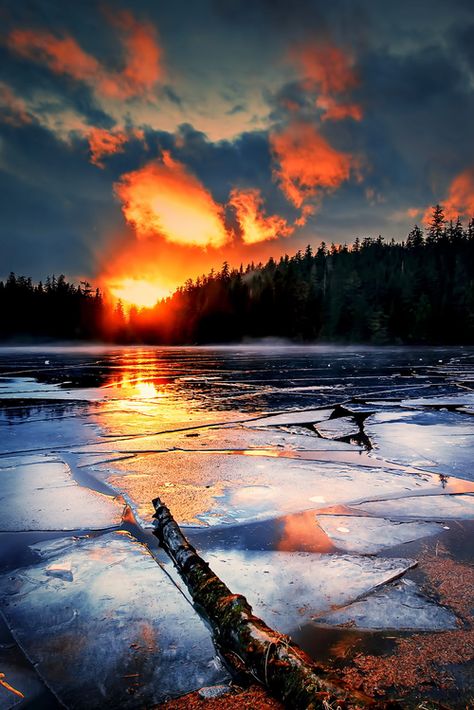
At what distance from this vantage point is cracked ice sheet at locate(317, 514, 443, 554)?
2.87m

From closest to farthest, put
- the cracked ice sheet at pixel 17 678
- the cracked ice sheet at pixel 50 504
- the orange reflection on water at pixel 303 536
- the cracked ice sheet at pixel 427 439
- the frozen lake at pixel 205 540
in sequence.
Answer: the cracked ice sheet at pixel 17 678 → the frozen lake at pixel 205 540 → the orange reflection on water at pixel 303 536 → the cracked ice sheet at pixel 50 504 → the cracked ice sheet at pixel 427 439

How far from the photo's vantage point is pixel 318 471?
4484 mm

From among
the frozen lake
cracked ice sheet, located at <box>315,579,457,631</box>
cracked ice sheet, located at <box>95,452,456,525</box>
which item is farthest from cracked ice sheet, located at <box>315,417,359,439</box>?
cracked ice sheet, located at <box>315,579,457,631</box>

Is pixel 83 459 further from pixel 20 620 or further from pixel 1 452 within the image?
pixel 20 620

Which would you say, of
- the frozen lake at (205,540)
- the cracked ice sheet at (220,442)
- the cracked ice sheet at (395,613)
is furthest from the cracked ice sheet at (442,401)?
the cracked ice sheet at (395,613)

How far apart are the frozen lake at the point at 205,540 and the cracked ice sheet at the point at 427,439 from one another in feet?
0.14

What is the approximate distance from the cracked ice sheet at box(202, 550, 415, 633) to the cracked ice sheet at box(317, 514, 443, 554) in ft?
0.61

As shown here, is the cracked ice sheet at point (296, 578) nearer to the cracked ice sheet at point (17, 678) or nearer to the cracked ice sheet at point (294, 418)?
the cracked ice sheet at point (17, 678)

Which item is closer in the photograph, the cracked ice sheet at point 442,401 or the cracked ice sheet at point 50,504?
the cracked ice sheet at point 50,504

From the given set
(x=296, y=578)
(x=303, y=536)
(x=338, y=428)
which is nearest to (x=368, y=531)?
(x=303, y=536)

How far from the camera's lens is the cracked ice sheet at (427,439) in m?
4.86

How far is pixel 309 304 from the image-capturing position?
91000 millimetres

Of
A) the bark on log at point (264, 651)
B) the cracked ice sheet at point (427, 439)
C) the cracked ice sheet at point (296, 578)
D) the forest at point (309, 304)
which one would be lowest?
the cracked ice sheet at point (427, 439)

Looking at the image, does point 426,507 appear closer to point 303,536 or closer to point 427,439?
point 303,536
